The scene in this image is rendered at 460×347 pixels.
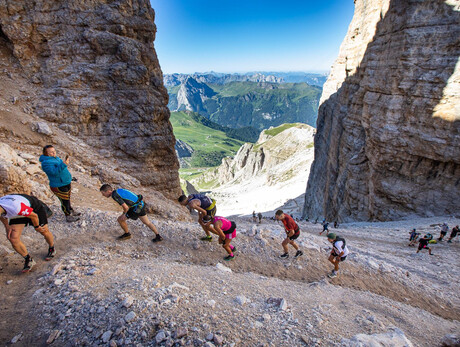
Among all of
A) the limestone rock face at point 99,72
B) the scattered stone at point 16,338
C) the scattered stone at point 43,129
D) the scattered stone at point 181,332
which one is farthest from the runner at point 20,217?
the limestone rock face at point 99,72

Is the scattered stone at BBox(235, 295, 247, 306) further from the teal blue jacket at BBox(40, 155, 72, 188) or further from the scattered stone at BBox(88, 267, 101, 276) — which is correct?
the teal blue jacket at BBox(40, 155, 72, 188)

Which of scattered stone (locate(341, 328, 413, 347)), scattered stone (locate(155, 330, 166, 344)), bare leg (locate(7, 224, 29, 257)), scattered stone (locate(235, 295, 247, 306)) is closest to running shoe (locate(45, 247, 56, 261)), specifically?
bare leg (locate(7, 224, 29, 257))

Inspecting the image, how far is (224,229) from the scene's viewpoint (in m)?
7.74

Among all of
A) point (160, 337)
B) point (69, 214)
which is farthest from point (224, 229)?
point (69, 214)

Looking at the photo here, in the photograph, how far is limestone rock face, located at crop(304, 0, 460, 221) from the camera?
1917cm

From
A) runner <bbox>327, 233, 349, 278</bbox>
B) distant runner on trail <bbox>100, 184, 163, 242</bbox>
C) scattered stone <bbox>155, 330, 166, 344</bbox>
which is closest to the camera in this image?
scattered stone <bbox>155, 330, 166, 344</bbox>

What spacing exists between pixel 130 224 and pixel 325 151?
39137mm

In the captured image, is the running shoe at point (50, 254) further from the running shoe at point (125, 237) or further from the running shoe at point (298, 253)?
the running shoe at point (298, 253)

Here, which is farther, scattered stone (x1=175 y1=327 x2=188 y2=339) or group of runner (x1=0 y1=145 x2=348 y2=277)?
group of runner (x1=0 y1=145 x2=348 y2=277)

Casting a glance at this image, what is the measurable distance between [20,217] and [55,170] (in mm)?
2314

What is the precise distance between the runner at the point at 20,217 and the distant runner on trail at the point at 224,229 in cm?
455

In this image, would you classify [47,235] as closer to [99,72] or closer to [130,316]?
[130,316]

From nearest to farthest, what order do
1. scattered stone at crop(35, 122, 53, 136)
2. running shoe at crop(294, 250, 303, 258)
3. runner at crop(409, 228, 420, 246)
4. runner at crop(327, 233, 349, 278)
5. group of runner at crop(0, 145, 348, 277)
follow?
group of runner at crop(0, 145, 348, 277) < runner at crop(327, 233, 349, 278) < running shoe at crop(294, 250, 303, 258) < scattered stone at crop(35, 122, 53, 136) < runner at crop(409, 228, 420, 246)

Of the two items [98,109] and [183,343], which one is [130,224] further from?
[98,109]
